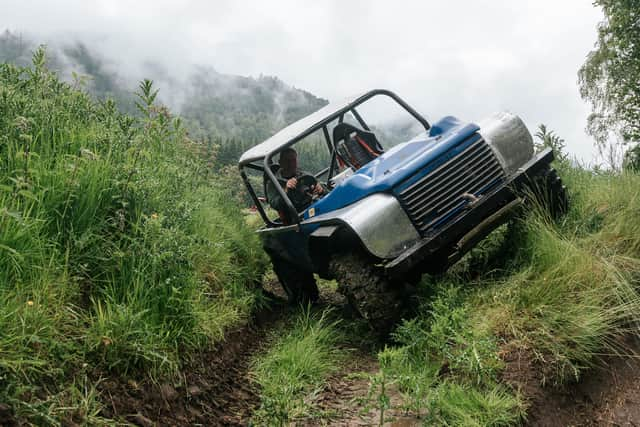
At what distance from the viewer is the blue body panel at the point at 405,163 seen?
3.79 m

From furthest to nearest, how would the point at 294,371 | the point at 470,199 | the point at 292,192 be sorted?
1. the point at 292,192
2. the point at 470,199
3. the point at 294,371

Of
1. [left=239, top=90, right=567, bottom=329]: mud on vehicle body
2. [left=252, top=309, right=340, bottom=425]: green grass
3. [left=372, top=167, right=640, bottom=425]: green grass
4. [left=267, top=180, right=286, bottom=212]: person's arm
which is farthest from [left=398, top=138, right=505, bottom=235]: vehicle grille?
[left=267, top=180, right=286, bottom=212]: person's arm

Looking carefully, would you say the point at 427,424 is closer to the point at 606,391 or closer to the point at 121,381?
the point at 606,391

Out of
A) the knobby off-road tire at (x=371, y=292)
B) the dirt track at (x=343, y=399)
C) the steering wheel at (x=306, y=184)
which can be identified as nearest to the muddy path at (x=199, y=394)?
the dirt track at (x=343, y=399)

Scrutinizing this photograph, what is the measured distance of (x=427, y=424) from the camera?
261 cm

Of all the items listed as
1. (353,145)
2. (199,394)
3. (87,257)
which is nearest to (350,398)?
(199,394)

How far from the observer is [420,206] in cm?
373

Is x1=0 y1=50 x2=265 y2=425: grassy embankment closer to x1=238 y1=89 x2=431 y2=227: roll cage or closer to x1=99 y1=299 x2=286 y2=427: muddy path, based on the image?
x1=99 y1=299 x2=286 y2=427: muddy path

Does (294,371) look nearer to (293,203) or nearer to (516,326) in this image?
(516,326)

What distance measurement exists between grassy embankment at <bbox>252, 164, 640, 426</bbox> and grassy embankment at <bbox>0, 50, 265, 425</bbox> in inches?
30.8

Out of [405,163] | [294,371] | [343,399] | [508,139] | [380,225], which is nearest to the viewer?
[343,399]

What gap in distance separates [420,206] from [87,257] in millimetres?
2209

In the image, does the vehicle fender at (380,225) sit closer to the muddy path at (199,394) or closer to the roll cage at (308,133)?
the roll cage at (308,133)

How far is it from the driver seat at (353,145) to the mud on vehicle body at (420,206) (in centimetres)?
78
